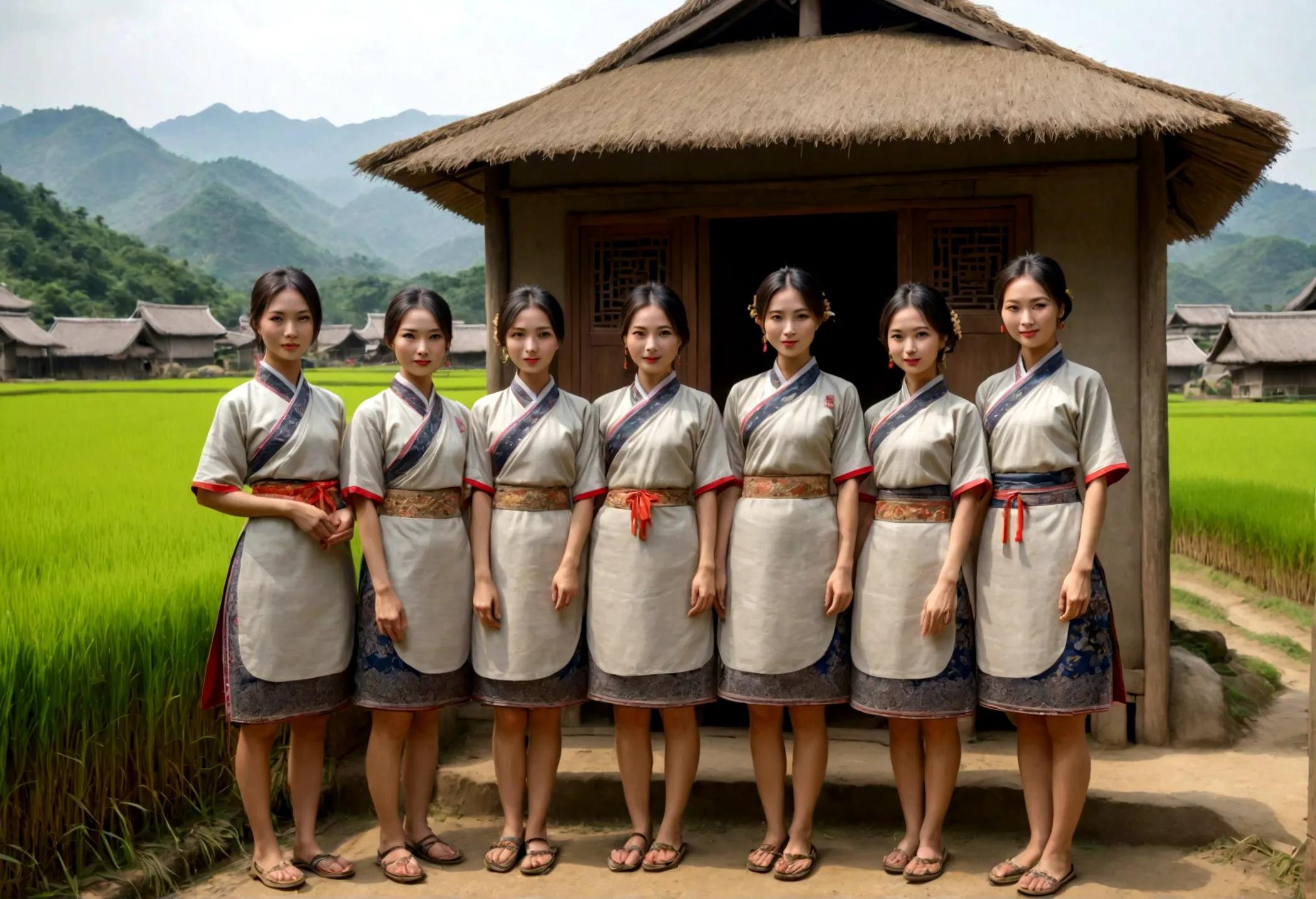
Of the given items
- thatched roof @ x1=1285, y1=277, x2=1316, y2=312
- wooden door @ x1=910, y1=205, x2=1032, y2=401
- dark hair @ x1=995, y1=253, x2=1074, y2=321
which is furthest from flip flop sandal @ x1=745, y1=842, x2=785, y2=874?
thatched roof @ x1=1285, y1=277, x2=1316, y2=312

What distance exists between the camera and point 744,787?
12.9ft

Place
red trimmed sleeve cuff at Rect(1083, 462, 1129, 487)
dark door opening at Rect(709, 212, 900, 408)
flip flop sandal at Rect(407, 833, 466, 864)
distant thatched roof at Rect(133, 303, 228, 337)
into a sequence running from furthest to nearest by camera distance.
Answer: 1. distant thatched roof at Rect(133, 303, 228, 337)
2. dark door opening at Rect(709, 212, 900, 408)
3. flip flop sandal at Rect(407, 833, 466, 864)
4. red trimmed sleeve cuff at Rect(1083, 462, 1129, 487)

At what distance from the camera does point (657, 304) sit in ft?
11.0

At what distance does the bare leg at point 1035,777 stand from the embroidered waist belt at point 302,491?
7.94 ft

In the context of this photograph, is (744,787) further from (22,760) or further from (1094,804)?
(22,760)

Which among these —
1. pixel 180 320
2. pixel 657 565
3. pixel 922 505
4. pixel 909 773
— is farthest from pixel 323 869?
pixel 180 320

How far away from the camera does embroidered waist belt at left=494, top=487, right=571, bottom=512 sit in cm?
339

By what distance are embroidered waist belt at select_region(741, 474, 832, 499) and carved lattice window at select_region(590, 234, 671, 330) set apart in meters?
1.64

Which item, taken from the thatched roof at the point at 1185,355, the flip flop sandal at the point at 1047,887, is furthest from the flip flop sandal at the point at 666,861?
the thatched roof at the point at 1185,355

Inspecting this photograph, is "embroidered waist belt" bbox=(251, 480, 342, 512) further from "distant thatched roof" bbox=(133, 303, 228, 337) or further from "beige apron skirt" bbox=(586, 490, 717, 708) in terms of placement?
"distant thatched roof" bbox=(133, 303, 228, 337)

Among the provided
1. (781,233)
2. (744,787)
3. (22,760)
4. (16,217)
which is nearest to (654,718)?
(744,787)

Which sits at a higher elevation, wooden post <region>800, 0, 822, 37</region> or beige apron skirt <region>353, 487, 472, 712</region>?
wooden post <region>800, 0, 822, 37</region>

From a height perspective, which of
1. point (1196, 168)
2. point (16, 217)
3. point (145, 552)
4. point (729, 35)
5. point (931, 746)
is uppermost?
point (16, 217)

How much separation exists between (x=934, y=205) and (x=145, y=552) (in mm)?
4285
